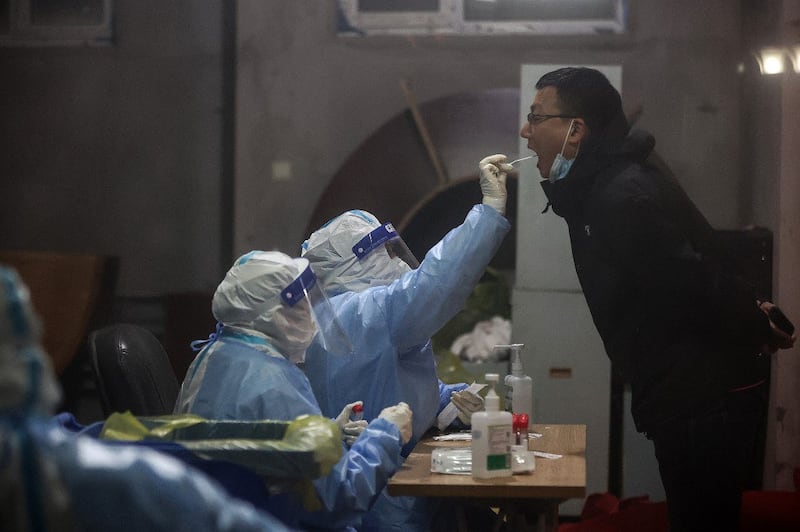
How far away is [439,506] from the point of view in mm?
2570

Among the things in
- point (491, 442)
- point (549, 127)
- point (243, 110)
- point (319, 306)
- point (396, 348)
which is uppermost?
point (243, 110)

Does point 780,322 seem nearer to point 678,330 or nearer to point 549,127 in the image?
point 678,330

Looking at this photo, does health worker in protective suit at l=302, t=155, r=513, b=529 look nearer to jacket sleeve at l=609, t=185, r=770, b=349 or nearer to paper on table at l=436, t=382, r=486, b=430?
paper on table at l=436, t=382, r=486, b=430

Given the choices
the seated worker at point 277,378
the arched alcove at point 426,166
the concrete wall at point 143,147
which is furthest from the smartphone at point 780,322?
the concrete wall at point 143,147

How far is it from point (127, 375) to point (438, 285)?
0.84 m

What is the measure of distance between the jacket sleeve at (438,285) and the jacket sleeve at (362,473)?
1.57 feet

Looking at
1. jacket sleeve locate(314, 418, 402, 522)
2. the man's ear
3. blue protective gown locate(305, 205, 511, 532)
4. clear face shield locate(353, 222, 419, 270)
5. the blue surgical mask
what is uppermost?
the man's ear

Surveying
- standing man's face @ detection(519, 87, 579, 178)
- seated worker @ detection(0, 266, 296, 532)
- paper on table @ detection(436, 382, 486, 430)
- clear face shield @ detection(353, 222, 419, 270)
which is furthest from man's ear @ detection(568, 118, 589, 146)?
seated worker @ detection(0, 266, 296, 532)

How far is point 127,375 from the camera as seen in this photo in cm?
267

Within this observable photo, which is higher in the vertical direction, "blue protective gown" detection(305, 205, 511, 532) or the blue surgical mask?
the blue surgical mask

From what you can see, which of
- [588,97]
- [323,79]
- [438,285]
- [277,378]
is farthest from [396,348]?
[323,79]

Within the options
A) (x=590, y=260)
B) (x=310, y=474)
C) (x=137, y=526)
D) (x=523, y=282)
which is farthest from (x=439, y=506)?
(x=523, y=282)

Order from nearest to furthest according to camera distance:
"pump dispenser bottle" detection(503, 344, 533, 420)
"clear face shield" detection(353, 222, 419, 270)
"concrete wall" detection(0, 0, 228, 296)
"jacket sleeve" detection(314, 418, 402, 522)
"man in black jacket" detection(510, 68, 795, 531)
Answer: "jacket sleeve" detection(314, 418, 402, 522), "man in black jacket" detection(510, 68, 795, 531), "pump dispenser bottle" detection(503, 344, 533, 420), "clear face shield" detection(353, 222, 419, 270), "concrete wall" detection(0, 0, 228, 296)

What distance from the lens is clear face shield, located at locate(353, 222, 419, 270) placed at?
2734 millimetres
